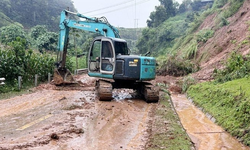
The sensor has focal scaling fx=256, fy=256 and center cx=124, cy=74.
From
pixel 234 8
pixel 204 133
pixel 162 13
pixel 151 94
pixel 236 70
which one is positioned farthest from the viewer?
pixel 162 13

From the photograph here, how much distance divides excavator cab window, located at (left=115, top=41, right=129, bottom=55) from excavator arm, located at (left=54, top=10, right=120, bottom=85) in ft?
3.74

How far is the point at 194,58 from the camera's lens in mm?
23781

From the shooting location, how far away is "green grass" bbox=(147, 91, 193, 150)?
571cm

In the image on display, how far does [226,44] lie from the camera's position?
20.2 meters

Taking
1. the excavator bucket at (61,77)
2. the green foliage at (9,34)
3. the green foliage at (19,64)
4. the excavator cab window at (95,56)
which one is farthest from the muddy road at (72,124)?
the green foliage at (9,34)

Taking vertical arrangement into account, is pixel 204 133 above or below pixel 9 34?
below

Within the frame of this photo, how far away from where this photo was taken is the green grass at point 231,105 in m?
7.12

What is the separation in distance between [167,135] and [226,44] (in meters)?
15.9

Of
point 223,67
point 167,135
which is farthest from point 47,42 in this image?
point 167,135

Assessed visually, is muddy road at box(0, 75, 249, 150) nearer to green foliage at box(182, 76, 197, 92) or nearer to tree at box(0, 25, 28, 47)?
green foliage at box(182, 76, 197, 92)

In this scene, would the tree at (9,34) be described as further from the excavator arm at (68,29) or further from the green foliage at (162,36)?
the green foliage at (162,36)

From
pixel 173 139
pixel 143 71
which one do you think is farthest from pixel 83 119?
pixel 143 71

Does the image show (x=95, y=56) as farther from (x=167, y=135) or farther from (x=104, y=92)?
(x=167, y=135)

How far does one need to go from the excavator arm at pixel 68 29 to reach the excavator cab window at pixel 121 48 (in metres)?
1.14
